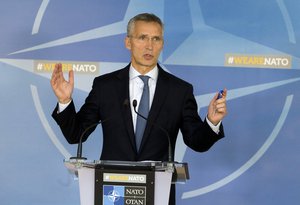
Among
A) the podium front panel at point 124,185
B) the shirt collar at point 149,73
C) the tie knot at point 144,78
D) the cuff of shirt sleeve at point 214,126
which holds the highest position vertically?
A: the shirt collar at point 149,73

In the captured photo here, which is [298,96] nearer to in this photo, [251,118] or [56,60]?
[251,118]

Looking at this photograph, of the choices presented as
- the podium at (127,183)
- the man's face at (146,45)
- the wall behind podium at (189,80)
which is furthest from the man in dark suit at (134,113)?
the wall behind podium at (189,80)

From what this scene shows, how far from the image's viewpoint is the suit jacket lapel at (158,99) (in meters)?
2.65

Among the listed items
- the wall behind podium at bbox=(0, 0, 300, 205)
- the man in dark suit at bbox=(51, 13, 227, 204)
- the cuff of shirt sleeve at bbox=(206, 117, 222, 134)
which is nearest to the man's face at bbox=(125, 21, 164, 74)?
the man in dark suit at bbox=(51, 13, 227, 204)

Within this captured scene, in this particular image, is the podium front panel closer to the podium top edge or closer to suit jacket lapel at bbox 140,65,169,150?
the podium top edge

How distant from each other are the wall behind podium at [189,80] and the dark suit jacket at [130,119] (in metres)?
1.03

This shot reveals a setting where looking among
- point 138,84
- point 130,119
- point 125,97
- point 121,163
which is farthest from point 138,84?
point 121,163

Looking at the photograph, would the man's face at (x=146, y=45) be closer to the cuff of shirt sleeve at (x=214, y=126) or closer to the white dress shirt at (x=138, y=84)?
the white dress shirt at (x=138, y=84)

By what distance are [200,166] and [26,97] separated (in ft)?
4.46

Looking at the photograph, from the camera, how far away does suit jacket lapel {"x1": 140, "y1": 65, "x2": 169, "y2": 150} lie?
2648 millimetres

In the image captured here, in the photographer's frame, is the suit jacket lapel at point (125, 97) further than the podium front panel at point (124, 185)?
Yes

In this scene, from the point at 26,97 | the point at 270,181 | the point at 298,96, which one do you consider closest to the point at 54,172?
the point at 26,97

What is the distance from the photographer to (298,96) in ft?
12.4

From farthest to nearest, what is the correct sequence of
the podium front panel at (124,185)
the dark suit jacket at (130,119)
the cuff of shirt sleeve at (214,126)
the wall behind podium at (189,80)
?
the wall behind podium at (189,80) < the dark suit jacket at (130,119) < the cuff of shirt sleeve at (214,126) < the podium front panel at (124,185)
